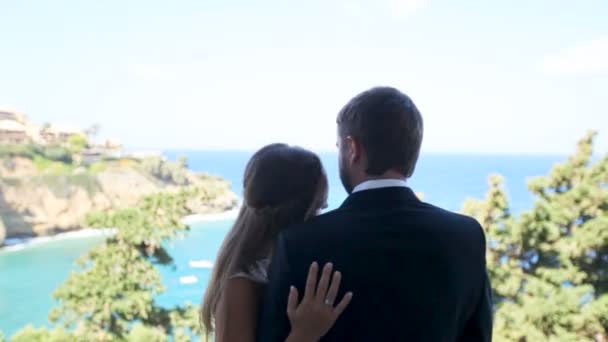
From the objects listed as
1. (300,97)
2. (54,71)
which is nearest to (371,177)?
(300,97)

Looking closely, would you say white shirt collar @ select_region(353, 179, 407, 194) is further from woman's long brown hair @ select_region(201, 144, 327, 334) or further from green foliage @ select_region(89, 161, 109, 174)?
green foliage @ select_region(89, 161, 109, 174)

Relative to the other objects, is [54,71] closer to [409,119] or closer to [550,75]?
[550,75]

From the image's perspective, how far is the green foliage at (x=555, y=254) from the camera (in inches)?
127

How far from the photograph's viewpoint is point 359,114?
33.5 inches

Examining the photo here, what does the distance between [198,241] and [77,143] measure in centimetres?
144

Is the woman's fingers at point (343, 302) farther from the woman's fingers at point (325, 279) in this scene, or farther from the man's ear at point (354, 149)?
the man's ear at point (354, 149)

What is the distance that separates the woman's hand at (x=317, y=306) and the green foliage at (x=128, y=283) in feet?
10.1

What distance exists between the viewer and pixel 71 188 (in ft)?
16.0

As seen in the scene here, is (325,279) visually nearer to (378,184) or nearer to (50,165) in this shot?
(378,184)

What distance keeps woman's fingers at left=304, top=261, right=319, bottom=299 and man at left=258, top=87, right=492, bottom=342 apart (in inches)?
0.5

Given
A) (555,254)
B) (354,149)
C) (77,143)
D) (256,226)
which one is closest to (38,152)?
(77,143)

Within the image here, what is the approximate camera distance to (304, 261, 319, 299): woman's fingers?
805 mm

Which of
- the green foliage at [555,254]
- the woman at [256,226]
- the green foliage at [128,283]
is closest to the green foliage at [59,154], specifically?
the green foliage at [128,283]

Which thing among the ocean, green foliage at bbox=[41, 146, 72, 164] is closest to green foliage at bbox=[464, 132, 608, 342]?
the ocean
